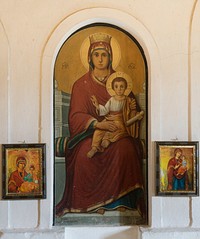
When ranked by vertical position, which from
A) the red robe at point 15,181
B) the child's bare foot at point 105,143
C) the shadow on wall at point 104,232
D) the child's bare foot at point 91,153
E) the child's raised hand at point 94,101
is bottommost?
the shadow on wall at point 104,232

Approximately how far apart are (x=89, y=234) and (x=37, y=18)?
259 cm

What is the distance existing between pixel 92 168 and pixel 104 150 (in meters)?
0.26

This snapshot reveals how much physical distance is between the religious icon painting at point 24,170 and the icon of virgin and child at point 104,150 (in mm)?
331

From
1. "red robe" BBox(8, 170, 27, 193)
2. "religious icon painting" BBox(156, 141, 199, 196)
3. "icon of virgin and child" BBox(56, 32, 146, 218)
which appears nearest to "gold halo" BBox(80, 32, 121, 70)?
"icon of virgin and child" BBox(56, 32, 146, 218)

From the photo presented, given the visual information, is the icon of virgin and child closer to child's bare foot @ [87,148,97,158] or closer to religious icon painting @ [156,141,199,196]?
child's bare foot @ [87,148,97,158]

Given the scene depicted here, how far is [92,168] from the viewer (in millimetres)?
3881

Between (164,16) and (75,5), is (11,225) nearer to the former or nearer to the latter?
(75,5)

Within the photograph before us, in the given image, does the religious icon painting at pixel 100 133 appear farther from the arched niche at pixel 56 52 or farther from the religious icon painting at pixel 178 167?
the religious icon painting at pixel 178 167

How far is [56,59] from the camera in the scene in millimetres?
3875

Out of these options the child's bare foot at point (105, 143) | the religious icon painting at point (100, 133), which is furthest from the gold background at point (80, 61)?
the child's bare foot at point (105, 143)

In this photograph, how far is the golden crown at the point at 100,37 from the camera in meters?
3.94

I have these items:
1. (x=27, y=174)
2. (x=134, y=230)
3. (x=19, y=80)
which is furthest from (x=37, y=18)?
(x=134, y=230)

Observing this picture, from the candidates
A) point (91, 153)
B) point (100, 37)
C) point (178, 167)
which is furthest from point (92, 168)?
point (100, 37)

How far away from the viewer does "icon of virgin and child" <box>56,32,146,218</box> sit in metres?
3.88
